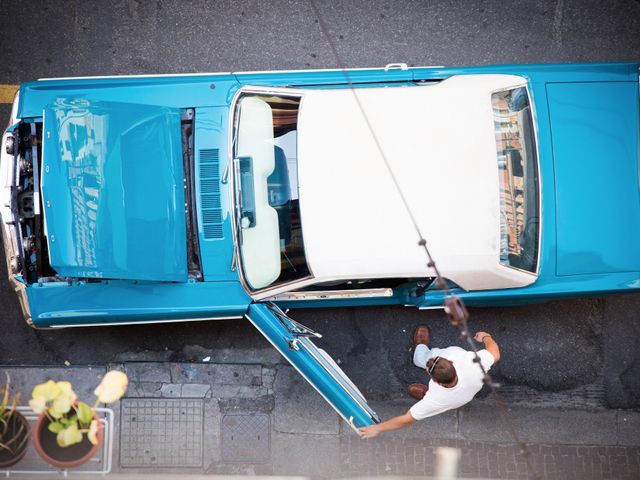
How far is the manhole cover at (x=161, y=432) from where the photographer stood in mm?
4875

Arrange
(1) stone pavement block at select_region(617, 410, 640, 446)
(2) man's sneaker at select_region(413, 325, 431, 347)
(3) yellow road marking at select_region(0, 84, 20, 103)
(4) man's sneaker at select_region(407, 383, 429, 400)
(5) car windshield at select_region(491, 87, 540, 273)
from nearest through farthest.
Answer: (5) car windshield at select_region(491, 87, 540, 273) < (4) man's sneaker at select_region(407, 383, 429, 400) < (2) man's sneaker at select_region(413, 325, 431, 347) < (1) stone pavement block at select_region(617, 410, 640, 446) < (3) yellow road marking at select_region(0, 84, 20, 103)

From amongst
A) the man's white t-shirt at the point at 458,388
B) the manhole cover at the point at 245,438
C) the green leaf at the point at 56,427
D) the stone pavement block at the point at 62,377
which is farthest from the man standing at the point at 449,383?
the stone pavement block at the point at 62,377

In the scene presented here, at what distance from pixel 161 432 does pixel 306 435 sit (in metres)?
1.24

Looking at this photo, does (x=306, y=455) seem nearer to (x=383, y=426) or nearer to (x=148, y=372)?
(x=383, y=426)

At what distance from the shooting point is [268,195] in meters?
3.83

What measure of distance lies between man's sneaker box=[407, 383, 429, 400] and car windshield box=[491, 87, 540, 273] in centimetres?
141

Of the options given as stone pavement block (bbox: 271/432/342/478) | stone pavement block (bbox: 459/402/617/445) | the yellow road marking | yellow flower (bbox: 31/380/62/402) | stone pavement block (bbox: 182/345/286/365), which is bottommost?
stone pavement block (bbox: 271/432/342/478)

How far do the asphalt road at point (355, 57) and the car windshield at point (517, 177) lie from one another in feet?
4.00

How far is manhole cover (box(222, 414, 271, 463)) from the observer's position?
4895 millimetres

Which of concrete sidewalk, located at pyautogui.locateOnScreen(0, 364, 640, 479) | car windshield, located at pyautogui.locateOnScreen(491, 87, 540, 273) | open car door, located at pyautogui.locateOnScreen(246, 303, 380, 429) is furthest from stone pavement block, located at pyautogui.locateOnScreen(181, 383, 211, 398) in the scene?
car windshield, located at pyautogui.locateOnScreen(491, 87, 540, 273)

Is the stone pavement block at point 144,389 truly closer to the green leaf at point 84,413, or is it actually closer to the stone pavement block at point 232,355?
the stone pavement block at point 232,355

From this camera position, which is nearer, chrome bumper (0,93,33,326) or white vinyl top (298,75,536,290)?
white vinyl top (298,75,536,290)

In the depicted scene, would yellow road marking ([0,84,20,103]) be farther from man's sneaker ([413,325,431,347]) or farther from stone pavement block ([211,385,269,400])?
man's sneaker ([413,325,431,347])

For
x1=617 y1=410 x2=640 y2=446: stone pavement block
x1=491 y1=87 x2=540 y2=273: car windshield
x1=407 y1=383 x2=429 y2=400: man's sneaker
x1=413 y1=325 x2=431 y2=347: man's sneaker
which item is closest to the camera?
x1=491 y1=87 x2=540 y2=273: car windshield
